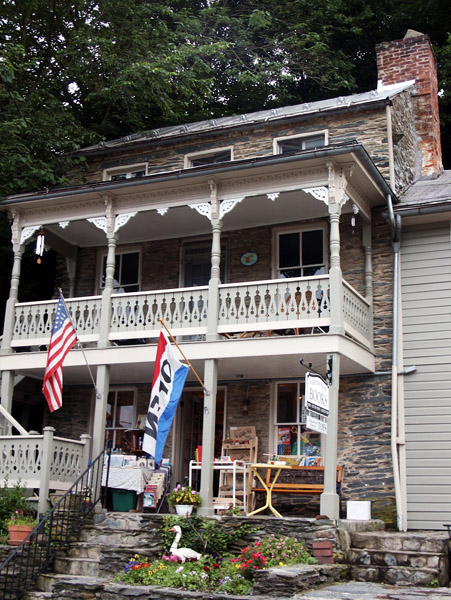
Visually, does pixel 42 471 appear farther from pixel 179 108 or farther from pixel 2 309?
pixel 179 108

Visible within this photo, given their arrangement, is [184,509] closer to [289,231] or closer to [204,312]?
[204,312]

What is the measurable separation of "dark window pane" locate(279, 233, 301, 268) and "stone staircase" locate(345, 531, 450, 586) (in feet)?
19.7

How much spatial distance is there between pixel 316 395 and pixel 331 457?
1.19m

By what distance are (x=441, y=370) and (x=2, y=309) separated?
11975 millimetres

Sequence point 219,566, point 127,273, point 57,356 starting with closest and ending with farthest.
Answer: point 219,566 → point 57,356 → point 127,273

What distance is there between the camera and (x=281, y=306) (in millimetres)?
12914

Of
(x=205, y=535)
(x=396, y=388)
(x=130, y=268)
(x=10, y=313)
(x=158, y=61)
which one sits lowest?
(x=205, y=535)

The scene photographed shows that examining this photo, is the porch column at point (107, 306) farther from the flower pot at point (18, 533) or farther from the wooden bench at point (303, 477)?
the wooden bench at point (303, 477)

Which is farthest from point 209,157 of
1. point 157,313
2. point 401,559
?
point 401,559

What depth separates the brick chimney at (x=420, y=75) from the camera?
56.5ft

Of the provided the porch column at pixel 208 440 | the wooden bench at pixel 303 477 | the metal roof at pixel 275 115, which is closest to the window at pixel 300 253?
the metal roof at pixel 275 115

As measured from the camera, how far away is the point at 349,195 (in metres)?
13.2

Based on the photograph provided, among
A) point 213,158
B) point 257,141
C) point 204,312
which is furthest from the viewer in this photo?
point 213,158

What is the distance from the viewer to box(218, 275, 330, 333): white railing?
1252 cm
